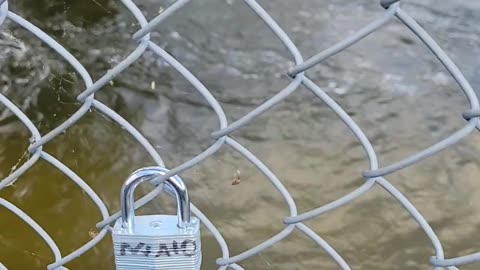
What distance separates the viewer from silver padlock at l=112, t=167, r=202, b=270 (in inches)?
27.9

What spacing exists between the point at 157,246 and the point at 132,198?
2.2 inches

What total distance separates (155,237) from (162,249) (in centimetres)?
1

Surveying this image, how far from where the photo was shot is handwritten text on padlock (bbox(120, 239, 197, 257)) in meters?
0.71

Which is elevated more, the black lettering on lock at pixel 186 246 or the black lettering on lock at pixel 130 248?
the black lettering on lock at pixel 130 248

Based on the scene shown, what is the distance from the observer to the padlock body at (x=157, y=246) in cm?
71

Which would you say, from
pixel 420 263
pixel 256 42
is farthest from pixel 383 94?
pixel 420 263

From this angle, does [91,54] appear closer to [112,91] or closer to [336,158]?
[112,91]

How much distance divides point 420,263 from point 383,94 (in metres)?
0.68

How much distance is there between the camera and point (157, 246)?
71 cm

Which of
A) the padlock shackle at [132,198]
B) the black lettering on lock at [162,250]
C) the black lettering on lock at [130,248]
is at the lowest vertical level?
the black lettering on lock at [162,250]

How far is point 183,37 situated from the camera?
8.29ft

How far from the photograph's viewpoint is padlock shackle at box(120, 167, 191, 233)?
27.8 inches

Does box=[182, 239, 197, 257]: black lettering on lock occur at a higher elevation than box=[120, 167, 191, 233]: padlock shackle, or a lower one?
lower

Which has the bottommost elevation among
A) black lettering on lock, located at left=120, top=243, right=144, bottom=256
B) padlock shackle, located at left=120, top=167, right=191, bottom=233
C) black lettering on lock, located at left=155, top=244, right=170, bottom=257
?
black lettering on lock, located at left=155, top=244, right=170, bottom=257
